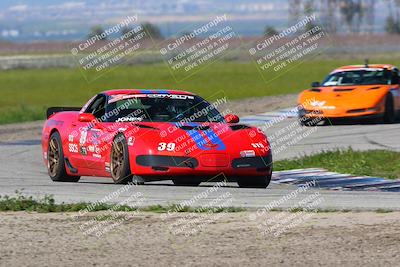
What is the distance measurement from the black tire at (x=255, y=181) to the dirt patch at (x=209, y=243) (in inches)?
151

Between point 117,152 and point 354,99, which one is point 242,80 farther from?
point 117,152

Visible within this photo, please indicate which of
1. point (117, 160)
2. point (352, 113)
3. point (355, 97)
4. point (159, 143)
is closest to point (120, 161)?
point (117, 160)

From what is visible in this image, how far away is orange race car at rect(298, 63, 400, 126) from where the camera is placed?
2659 centimetres

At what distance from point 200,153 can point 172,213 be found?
3239 millimetres

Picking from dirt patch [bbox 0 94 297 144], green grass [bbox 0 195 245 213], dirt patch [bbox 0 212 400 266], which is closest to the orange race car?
dirt patch [bbox 0 94 297 144]

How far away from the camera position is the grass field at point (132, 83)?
47.7m

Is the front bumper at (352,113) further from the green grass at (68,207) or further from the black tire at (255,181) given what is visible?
the green grass at (68,207)

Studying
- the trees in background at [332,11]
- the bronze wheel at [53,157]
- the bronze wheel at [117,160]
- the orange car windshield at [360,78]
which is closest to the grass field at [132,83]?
the orange car windshield at [360,78]

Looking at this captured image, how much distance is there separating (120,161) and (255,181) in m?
1.71

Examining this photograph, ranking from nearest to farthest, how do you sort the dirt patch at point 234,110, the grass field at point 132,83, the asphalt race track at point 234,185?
the asphalt race track at point 234,185, the dirt patch at point 234,110, the grass field at point 132,83

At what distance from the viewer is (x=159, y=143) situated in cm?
1488

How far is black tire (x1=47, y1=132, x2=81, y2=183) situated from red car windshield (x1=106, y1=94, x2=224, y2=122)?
3.38 feet

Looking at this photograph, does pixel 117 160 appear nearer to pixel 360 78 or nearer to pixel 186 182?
pixel 186 182

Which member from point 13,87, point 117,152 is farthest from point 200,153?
point 13,87
